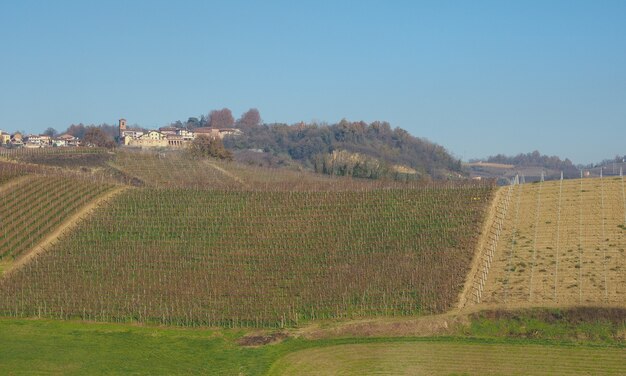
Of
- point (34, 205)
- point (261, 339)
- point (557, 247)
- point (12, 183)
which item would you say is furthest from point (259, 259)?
point (12, 183)

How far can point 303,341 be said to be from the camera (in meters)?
33.4

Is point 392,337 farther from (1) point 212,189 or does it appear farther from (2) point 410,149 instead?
(2) point 410,149

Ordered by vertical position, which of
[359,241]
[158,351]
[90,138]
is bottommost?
[158,351]

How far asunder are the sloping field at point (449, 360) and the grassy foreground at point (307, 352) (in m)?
0.03

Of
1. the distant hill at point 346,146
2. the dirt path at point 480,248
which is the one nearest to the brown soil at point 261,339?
the dirt path at point 480,248

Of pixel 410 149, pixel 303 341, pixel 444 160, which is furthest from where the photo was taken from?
pixel 410 149

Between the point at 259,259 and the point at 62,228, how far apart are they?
1218 cm

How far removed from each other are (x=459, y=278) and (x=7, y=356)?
18704mm

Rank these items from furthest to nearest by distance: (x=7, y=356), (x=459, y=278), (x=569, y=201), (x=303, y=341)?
(x=569, y=201), (x=459, y=278), (x=303, y=341), (x=7, y=356)

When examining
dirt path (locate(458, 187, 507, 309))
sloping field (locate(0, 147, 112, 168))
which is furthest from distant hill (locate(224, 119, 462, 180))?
dirt path (locate(458, 187, 507, 309))

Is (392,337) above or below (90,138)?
below

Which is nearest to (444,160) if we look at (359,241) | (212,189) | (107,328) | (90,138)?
(90,138)

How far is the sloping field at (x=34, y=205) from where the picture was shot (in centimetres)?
4706

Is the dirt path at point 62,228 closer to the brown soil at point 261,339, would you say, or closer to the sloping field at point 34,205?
the sloping field at point 34,205
